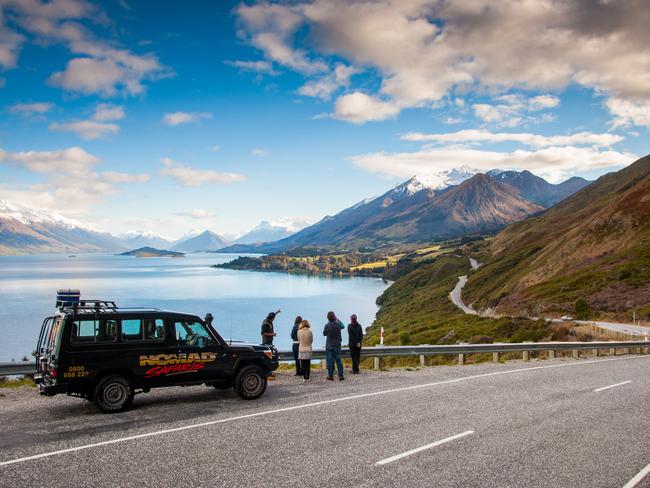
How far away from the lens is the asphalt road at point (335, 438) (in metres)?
8.19

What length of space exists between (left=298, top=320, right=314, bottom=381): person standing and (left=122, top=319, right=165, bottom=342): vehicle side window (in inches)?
209

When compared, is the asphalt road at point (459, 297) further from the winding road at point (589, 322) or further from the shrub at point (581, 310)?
the shrub at point (581, 310)

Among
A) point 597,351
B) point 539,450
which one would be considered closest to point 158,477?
point 539,450

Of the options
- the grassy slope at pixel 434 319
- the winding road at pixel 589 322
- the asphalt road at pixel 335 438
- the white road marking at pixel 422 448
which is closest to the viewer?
the asphalt road at pixel 335 438

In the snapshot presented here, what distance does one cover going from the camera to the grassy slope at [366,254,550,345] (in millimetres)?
55062

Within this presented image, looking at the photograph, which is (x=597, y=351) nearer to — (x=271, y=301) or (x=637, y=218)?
(x=637, y=218)

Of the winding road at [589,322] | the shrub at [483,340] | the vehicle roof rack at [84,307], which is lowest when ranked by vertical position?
the shrub at [483,340]

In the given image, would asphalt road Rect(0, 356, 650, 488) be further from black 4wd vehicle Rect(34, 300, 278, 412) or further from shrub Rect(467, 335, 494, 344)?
shrub Rect(467, 335, 494, 344)

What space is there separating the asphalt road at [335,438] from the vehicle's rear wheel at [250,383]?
0.30 metres

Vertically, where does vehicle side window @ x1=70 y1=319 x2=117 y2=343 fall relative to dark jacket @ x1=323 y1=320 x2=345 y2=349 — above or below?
above

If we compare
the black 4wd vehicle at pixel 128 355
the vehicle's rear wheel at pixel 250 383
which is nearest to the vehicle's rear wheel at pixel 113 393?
the black 4wd vehicle at pixel 128 355

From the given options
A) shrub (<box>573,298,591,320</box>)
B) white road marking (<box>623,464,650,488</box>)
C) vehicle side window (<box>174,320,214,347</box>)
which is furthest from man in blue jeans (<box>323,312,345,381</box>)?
shrub (<box>573,298,591,320</box>)

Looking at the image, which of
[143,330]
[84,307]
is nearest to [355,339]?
[143,330]

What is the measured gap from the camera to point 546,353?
30938mm
